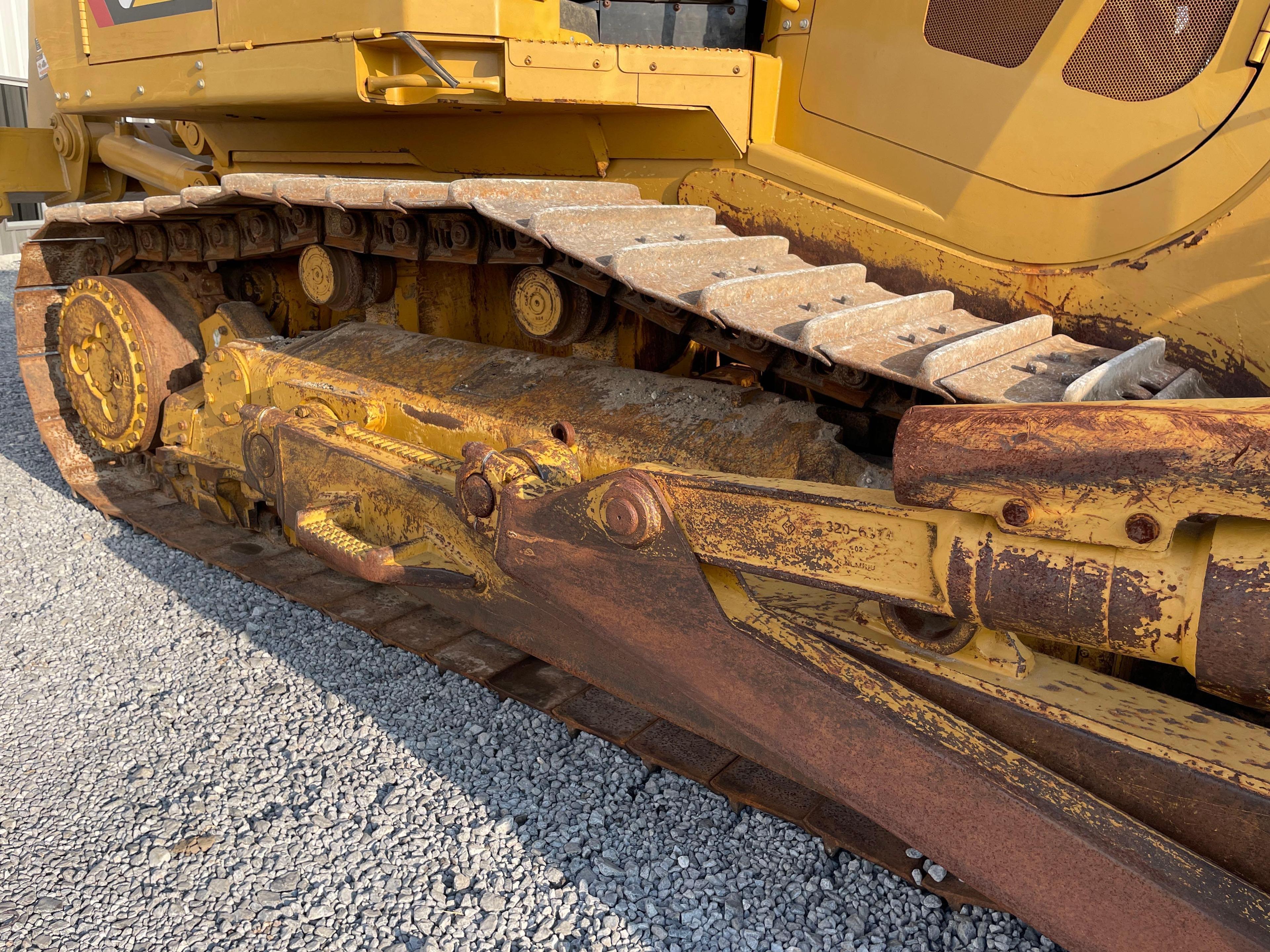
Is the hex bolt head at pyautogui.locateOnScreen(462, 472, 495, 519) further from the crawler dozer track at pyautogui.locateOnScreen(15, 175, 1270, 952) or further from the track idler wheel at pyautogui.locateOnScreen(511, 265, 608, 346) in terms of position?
the track idler wheel at pyautogui.locateOnScreen(511, 265, 608, 346)

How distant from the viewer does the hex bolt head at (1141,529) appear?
139cm

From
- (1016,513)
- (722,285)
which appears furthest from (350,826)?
(1016,513)

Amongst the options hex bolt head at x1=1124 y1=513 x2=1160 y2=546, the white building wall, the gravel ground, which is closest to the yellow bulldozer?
hex bolt head at x1=1124 y1=513 x2=1160 y2=546

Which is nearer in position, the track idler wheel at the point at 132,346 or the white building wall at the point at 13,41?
the track idler wheel at the point at 132,346

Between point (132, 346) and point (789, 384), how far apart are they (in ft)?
9.48

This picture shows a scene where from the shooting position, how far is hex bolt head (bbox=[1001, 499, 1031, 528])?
148cm

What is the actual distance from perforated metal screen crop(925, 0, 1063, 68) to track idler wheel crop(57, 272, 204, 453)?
3.16 m

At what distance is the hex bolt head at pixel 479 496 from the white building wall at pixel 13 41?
15909mm

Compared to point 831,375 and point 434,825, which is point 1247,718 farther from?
point 434,825

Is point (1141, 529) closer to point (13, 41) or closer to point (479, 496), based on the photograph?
point (479, 496)

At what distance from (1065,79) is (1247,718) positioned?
158 centimetres

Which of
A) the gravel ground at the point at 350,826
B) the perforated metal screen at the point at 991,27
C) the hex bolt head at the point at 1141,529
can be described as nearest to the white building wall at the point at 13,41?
the gravel ground at the point at 350,826

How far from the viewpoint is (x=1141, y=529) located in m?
1.40

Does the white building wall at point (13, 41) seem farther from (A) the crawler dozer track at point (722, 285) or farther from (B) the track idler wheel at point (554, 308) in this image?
(B) the track idler wheel at point (554, 308)
